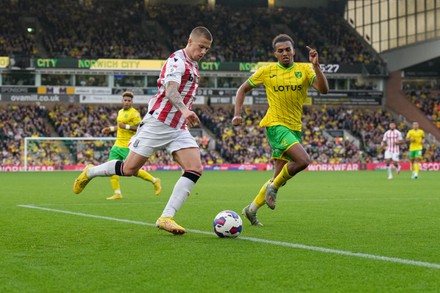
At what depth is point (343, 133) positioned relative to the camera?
190ft

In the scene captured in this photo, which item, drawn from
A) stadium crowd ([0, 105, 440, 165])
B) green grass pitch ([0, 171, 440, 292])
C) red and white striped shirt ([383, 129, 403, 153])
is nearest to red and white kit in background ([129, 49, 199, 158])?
green grass pitch ([0, 171, 440, 292])

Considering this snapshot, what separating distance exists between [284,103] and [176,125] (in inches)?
86.4

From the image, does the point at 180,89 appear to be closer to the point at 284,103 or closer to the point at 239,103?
the point at 239,103

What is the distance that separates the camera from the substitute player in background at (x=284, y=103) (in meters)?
10.7

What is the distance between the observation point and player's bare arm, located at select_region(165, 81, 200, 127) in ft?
28.3

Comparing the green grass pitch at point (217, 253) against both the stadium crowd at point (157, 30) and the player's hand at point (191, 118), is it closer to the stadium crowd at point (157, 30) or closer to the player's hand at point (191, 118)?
the player's hand at point (191, 118)

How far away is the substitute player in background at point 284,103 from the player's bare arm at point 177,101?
181cm

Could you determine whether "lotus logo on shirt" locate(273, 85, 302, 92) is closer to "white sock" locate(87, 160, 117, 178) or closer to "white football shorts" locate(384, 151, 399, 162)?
"white sock" locate(87, 160, 117, 178)

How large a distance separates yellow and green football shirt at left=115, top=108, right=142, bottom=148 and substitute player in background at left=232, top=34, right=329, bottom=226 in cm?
664

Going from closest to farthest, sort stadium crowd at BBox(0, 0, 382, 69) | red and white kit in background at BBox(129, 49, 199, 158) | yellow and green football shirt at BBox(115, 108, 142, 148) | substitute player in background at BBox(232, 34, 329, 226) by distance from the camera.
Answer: red and white kit in background at BBox(129, 49, 199, 158), substitute player in background at BBox(232, 34, 329, 226), yellow and green football shirt at BBox(115, 108, 142, 148), stadium crowd at BBox(0, 0, 382, 69)

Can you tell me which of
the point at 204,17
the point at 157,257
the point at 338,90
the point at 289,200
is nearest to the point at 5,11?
the point at 204,17

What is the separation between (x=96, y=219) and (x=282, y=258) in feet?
16.7

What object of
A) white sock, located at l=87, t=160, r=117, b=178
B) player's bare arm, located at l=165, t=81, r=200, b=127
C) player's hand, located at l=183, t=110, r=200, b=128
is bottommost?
white sock, located at l=87, t=160, r=117, b=178

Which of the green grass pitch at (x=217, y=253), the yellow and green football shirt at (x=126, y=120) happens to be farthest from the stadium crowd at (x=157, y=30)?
the green grass pitch at (x=217, y=253)
